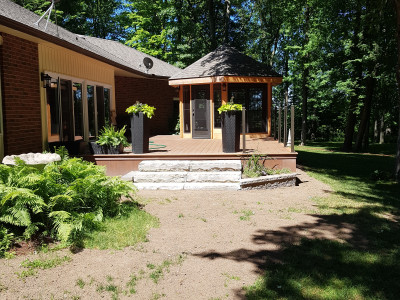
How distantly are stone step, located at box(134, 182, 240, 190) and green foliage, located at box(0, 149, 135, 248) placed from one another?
1.94 m

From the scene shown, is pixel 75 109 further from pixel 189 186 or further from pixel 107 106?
pixel 189 186

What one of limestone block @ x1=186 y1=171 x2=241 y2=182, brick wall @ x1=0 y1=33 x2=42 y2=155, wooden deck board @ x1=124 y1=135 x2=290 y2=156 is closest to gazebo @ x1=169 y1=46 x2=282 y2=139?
wooden deck board @ x1=124 y1=135 x2=290 y2=156

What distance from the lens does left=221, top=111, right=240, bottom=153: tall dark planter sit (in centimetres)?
852

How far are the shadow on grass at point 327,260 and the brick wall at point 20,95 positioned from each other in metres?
5.05

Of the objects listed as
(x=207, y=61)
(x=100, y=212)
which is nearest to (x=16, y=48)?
(x=100, y=212)

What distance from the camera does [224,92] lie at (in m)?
13.2

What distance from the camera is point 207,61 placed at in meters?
14.4

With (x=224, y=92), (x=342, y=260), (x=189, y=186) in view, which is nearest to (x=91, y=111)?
(x=224, y=92)

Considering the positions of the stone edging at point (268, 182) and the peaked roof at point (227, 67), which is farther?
the peaked roof at point (227, 67)

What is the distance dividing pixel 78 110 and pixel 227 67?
18.1ft

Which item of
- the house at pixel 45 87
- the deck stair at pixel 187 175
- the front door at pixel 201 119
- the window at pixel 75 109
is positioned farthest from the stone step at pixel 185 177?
the front door at pixel 201 119

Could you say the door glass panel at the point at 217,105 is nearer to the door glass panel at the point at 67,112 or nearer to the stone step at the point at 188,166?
the door glass panel at the point at 67,112

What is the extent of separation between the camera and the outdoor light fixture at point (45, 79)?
8.32m

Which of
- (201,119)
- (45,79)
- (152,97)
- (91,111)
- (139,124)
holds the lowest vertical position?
(139,124)
